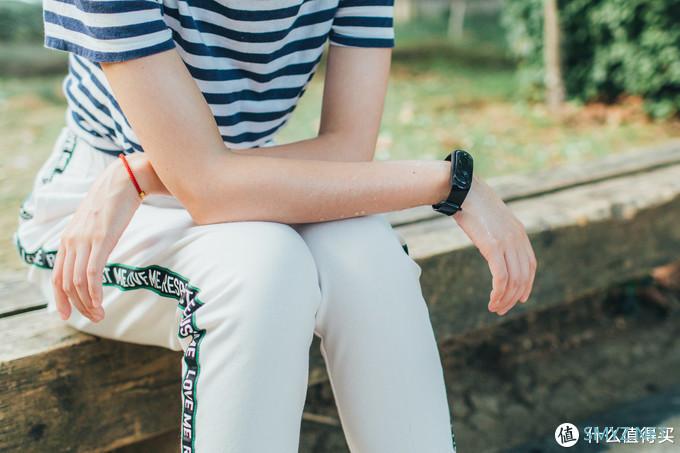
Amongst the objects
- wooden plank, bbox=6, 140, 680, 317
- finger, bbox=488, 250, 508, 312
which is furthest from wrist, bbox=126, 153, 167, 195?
wooden plank, bbox=6, 140, 680, 317

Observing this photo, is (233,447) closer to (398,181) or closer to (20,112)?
(398,181)

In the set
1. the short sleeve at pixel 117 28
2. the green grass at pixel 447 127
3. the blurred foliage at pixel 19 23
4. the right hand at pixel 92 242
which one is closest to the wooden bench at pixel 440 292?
the right hand at pixel 92 242

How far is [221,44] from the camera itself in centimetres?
148

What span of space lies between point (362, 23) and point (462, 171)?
0.41 m

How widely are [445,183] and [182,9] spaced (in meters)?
0.58

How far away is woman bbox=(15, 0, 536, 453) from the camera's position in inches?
46.4

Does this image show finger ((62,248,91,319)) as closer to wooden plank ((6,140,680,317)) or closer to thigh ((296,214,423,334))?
thigh ((296,214,423,334))

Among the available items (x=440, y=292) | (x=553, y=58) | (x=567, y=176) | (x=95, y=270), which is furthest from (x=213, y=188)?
(x=553, y=58)

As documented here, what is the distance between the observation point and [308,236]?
1380 millimetres

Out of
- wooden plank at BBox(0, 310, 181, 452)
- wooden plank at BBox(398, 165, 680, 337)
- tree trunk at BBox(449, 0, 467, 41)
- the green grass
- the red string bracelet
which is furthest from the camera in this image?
tree trunk at BBox(449, 0, 467, 41)

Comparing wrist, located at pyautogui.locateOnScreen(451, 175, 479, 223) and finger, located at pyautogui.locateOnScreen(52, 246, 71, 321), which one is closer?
Answer: finger, located at pyautogui.locateOnScreen(52, 246, 71, 321)

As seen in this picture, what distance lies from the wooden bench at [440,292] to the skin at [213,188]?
23 cm

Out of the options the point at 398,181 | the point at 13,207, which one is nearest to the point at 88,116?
the point at 398,181

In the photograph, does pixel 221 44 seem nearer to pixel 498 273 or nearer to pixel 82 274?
pixel 82 274
